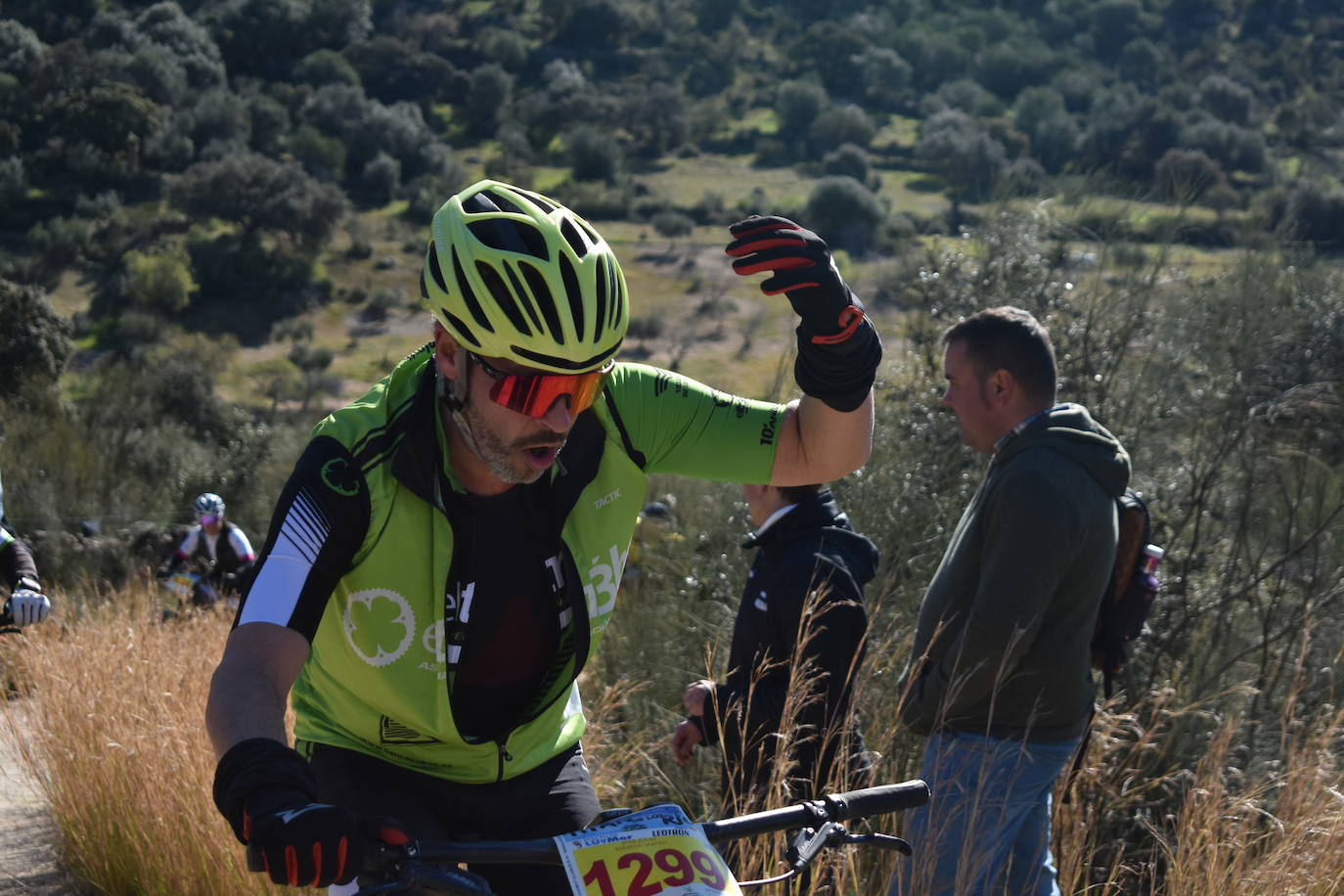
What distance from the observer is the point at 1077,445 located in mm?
3910

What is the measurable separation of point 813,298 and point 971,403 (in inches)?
61.7

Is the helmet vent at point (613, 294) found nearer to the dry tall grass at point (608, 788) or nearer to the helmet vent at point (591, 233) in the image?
the helmet vent at point (591, 233)

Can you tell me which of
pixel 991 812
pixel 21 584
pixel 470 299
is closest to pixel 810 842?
pixel 470 299

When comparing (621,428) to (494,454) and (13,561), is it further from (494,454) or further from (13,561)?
(13,561)

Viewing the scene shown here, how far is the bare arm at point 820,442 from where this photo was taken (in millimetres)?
2961

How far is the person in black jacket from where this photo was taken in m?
4.07

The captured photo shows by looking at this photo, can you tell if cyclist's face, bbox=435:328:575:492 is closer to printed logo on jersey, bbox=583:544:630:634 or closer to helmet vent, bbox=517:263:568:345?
helmet vent, bbox=517:263:568:345

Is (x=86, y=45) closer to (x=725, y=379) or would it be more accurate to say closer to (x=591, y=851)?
(x=725, y=379)

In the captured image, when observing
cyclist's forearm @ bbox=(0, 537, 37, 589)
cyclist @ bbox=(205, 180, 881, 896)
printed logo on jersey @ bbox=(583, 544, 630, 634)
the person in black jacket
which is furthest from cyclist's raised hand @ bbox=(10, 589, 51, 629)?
printed logo on jersey @ bbox=(583, 544, 630, 634)


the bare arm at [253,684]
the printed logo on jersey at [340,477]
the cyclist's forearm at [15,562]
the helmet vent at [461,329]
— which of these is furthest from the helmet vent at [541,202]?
the cyclist's forearm at [15,562]

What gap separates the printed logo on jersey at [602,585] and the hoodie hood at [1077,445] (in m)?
1.59

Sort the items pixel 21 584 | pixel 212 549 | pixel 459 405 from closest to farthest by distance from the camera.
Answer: pixel 459 405 < pixel 21 584 < pixel 212 549

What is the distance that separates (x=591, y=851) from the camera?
7.14 feet

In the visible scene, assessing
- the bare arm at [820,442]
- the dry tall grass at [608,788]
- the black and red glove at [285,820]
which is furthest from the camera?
the dry tall grass at [608,788]
